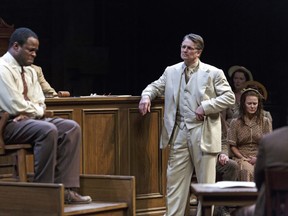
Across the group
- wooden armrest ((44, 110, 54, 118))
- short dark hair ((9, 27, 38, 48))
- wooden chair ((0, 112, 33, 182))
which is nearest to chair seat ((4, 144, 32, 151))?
wooden chair ((0, 112, 33, 182))

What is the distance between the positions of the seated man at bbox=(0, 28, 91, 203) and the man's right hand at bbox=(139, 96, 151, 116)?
44.2 inches

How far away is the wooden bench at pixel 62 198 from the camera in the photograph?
19.6ft

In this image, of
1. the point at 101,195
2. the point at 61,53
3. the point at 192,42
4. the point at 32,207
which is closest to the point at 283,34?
the point at 61,53

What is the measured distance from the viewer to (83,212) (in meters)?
6.23

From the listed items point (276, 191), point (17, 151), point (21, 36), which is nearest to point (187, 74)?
point (21, 36)

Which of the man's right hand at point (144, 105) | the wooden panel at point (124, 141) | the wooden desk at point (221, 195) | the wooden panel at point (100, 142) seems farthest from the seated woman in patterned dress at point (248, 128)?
the wooden desk at point (221, 195)

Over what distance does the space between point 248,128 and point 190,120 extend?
76cm

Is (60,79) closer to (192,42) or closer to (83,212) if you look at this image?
(192,42)

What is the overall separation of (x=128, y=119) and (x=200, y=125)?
2.06 feet

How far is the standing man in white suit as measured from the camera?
295 inches

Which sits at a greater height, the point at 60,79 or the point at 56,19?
the point at 56,19

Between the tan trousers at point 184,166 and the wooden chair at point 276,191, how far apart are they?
3.00m

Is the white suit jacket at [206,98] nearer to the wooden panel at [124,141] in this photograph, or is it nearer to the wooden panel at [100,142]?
the wooden panel at [124,141]

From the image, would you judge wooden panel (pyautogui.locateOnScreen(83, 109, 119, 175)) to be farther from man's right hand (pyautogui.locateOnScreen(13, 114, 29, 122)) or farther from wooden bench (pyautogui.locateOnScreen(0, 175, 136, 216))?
man's right hand (pyautogui.locateOnScreen(13, 114, 29, 122))
